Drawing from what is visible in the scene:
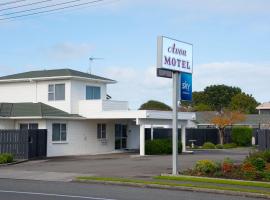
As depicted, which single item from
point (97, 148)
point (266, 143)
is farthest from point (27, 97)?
point (266, 143)

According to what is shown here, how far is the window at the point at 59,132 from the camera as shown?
3781cm

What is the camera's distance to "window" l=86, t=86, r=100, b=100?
41.8m

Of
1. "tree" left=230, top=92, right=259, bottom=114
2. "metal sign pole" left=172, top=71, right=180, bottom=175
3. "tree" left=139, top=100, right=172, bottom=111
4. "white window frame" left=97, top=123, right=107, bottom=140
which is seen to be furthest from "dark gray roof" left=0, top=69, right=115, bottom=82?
"tree" left=230, top=92, right=259, bottom=114

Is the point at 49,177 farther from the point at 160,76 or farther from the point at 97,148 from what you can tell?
the point at 97,148

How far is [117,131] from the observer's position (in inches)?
1747

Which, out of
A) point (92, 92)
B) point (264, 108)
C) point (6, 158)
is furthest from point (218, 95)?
point (6, 158)

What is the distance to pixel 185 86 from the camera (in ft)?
78.4

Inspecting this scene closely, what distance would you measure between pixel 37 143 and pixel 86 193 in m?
18.2

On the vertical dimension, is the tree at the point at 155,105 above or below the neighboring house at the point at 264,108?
above

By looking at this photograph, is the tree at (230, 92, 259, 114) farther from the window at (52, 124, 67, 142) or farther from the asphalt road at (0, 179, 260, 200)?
the asphalt road at (0, 179, 260, 200)

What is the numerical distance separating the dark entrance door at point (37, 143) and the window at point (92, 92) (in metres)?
7.46

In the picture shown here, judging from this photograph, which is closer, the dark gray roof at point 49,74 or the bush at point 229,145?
the dark gray roof at point 49,74

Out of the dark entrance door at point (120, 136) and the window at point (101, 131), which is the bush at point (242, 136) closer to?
the dark entrance door at point (120, 136)

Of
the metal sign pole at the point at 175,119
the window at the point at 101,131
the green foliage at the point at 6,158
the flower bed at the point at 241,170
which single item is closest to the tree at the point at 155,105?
the window at the point at 101,131
